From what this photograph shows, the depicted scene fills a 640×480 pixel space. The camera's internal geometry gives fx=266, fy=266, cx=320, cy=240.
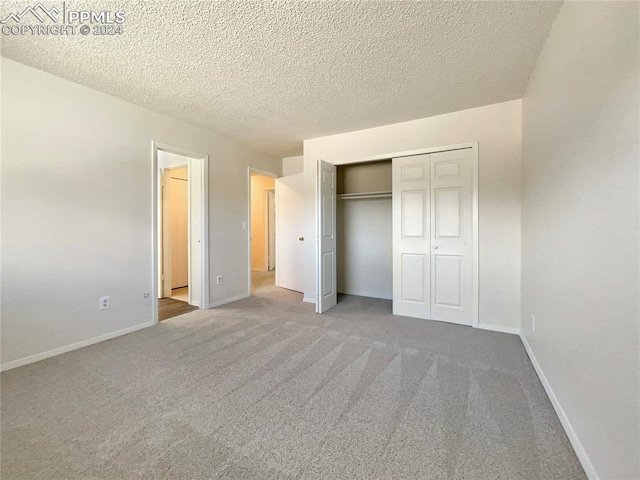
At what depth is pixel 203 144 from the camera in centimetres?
369

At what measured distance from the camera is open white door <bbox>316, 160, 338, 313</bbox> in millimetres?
3512

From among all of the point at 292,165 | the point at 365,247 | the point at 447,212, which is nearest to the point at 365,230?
the point at 365,247

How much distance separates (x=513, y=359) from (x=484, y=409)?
2.91 feet

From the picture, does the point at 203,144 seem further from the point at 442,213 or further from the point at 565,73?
the point at 565,73

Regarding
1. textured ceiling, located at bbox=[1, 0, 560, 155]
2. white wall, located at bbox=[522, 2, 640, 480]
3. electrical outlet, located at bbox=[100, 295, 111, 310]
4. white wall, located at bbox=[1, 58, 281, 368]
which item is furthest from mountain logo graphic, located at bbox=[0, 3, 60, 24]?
white wall, located at bbox=[522, 2, 640, 480]

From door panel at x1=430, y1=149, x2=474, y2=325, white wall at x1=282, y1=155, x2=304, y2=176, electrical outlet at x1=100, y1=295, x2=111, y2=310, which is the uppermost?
white wall at x1=282, y1=155, x2=304, y2=176

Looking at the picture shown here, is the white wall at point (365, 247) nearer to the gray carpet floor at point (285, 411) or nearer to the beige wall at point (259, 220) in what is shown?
the gray carpet floor at point (285, 411)

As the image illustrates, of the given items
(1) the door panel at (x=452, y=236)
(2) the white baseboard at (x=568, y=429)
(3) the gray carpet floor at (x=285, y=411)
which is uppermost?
(1) the door panel at (x=452, y=236)

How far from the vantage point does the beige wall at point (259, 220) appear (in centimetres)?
697

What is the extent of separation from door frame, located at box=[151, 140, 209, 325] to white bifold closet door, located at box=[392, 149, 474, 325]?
257 cm

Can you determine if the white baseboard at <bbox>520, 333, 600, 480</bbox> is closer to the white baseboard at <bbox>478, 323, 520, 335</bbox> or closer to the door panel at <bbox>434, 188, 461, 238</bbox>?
the white baseboard at <bbox>478, 323, 520, 335</bbox>

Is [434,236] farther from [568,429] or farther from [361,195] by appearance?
[568,429]

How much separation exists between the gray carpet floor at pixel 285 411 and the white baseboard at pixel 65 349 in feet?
0.29

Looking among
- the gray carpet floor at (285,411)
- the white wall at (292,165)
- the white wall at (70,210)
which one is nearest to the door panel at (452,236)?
the gray carpet floor at (285,411)
